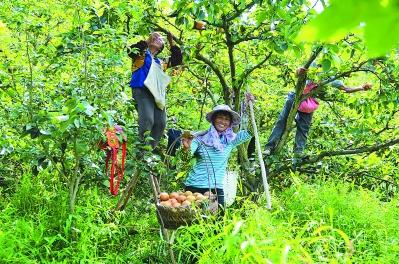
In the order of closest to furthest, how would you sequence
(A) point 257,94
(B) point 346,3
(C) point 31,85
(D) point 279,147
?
(B) point 346,3 < (C) point 31,85 < (D) point 279,147 < (A) point 257,94

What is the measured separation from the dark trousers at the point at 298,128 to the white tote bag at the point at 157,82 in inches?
70.6

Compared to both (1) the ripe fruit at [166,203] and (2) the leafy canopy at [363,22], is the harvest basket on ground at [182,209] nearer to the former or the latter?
(1) the ripe fruit at [166,203]

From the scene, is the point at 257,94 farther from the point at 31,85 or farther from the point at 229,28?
the point at 31,85

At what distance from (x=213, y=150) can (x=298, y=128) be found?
74.1 inches

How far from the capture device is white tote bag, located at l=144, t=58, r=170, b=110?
448cm

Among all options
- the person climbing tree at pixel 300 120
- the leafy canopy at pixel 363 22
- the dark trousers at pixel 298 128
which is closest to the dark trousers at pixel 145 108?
the person climbing tree at pixel 300 120

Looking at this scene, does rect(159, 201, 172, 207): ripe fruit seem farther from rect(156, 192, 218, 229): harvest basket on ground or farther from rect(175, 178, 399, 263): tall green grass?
rect(175, 178, 399, 263): tall green grass

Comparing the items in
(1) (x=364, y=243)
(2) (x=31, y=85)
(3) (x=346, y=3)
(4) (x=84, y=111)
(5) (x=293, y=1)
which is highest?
(5) (x=293, y=1)

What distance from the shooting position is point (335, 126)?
20.8ft

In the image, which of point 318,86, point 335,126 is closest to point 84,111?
point 318,86

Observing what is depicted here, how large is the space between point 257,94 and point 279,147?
49.0 inches

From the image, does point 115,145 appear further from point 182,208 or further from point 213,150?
point 213,150

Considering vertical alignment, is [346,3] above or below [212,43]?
below

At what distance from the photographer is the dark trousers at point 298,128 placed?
6.05 meters
